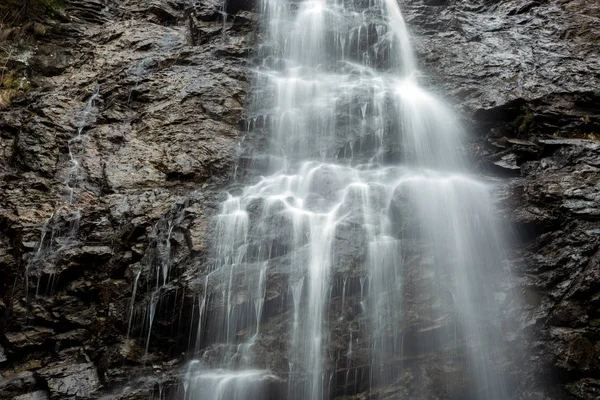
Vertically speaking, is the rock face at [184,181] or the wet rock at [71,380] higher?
the rock face at [184,181]

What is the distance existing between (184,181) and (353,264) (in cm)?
418

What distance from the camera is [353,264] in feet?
22.6

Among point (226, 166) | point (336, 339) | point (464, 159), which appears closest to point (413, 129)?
point (464, 159)

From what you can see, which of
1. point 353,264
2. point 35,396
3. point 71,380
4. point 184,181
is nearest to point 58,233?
point 184,181

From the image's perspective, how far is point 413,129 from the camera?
32.6 ft

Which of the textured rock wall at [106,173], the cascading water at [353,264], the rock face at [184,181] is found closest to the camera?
the cascading water at [353,264]

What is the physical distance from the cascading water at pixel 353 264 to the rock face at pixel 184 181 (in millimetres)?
149

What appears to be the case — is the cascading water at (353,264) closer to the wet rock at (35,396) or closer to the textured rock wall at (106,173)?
the textured rock wall at (106,173)

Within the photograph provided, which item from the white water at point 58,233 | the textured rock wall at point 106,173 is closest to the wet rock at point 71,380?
the textured rock wall at point 106,173

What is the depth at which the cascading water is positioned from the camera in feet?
20.2

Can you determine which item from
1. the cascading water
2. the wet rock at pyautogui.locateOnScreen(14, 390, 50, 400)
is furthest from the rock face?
the cascading water

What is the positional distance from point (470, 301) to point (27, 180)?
27.0 ft

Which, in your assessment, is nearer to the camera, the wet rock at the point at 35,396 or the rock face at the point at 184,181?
the wet rock at the point at 35,396

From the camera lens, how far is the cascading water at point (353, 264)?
20.2 ft
